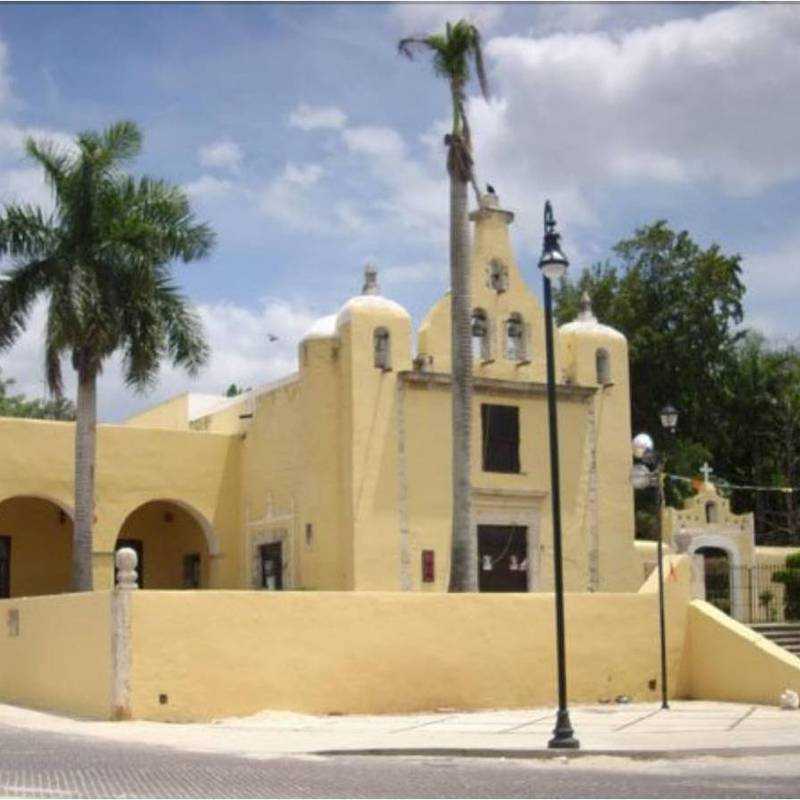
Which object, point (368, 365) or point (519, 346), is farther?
point (519, 346)

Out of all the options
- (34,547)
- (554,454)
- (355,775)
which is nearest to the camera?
(355,775)

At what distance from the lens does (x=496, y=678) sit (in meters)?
21.1

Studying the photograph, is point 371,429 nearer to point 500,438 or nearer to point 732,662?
point 500,438

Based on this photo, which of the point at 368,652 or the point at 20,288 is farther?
the point at 20,288

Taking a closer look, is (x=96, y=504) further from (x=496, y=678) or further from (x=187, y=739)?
(x=187, y=739)

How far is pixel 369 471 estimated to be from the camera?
2627 cm

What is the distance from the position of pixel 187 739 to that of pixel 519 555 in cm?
1323

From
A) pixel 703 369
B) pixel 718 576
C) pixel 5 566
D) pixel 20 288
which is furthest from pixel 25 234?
pixel 703 369

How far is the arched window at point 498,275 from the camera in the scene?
28562 mm

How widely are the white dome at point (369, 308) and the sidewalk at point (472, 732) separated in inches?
358

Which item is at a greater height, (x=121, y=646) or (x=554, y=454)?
(x=554, y=454)

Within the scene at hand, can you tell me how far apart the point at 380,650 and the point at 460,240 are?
25.8 feet

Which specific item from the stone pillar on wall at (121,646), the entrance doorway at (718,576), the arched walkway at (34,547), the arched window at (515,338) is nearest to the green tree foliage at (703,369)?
the entrance doorway at (718,576)

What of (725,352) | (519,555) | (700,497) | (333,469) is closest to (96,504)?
(333,469)
